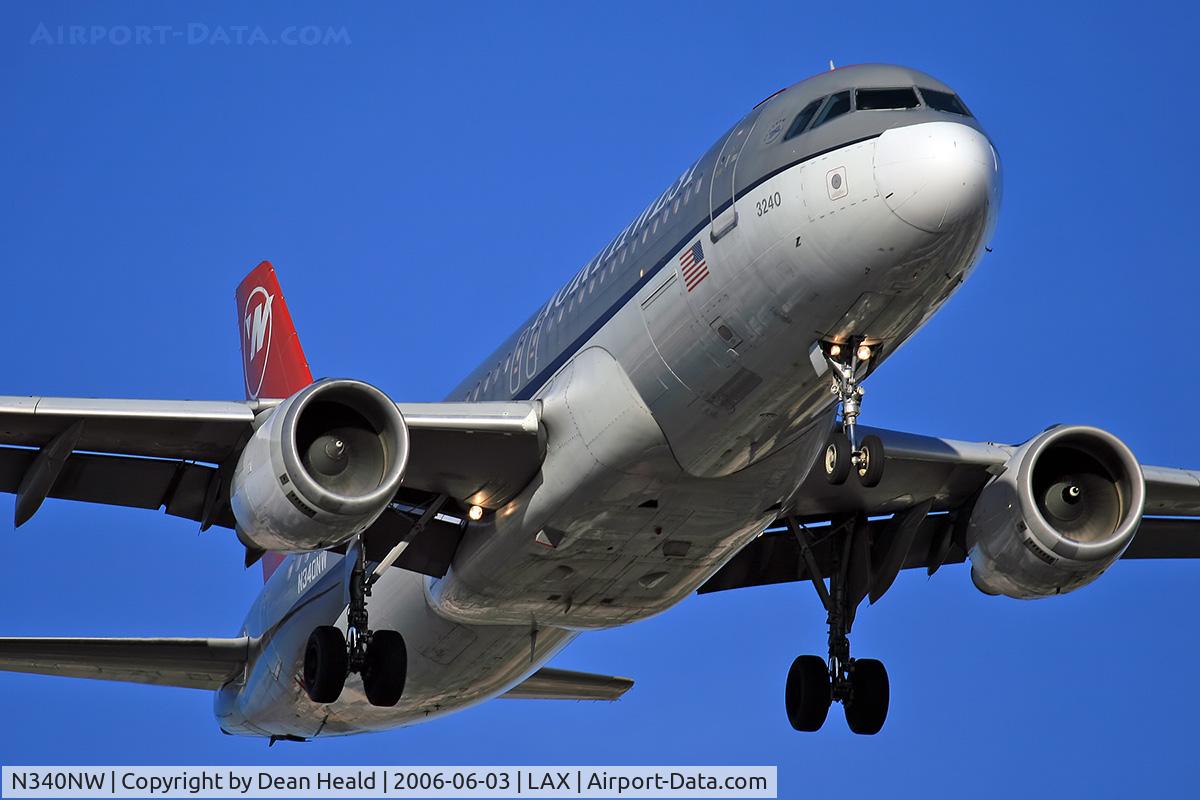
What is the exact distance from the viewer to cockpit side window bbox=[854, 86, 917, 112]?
742 inches

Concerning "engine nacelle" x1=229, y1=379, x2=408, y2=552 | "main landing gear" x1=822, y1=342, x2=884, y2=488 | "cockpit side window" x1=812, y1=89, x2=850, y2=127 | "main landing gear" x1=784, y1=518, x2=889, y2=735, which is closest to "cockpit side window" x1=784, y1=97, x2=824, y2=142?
"cockpit side window" x1=812, y1=89, x2=850, y2=127

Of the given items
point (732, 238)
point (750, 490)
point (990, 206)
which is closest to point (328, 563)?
point (750, 490)

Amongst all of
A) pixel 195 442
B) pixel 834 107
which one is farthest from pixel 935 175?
pixel 195 442

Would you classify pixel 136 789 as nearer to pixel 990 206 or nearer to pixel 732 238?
pixel 732 238

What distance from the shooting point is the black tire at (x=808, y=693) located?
2567cm

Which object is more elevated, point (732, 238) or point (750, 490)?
point (732, 238)

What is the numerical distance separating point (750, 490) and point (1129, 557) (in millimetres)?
9487

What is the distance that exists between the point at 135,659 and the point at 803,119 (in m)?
12.8

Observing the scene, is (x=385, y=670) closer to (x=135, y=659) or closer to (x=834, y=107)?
(x=135, y=659)

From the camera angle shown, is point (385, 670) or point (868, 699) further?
point (868, 699)

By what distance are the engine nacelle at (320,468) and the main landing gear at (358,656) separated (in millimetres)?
2286

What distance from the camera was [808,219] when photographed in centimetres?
1870

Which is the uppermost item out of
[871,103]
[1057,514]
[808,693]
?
→ [871,103]

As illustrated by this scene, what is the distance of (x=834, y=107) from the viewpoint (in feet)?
63.0
